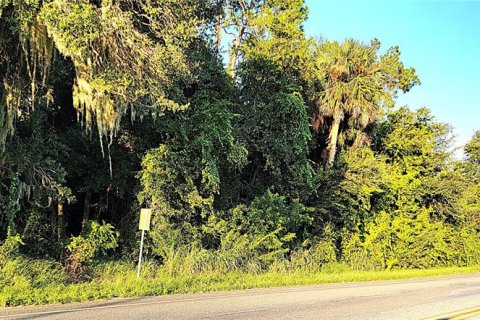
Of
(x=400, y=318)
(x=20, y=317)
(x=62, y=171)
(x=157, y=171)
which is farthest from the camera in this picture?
(x=157, y=171)

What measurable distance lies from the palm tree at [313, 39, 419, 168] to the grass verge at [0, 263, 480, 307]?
9552mm

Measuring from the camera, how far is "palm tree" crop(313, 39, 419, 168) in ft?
82.0

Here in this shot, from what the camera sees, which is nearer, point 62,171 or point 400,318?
point 400,318

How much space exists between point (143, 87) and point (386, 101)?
696 inches

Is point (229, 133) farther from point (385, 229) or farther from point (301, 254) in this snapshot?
point (385, 229)

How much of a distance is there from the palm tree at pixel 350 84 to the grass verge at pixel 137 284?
955 centimetres

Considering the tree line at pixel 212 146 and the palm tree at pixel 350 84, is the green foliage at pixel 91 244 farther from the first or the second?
the palm tree at pixel 350 84

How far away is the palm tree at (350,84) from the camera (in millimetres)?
24984

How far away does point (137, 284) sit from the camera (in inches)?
Result: 488

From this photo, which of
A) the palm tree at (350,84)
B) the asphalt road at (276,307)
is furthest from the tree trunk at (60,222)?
the palm tree at (350,84)

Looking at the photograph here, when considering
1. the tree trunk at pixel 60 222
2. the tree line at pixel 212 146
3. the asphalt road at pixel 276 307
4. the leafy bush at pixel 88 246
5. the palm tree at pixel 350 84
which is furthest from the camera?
the palm tree at pixel 350 84

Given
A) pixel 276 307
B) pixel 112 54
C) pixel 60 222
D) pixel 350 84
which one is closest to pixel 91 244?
pixel 60 222

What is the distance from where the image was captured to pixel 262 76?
20203 millimetres

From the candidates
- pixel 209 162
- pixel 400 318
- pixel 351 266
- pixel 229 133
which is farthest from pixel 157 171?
pixel 351 266
